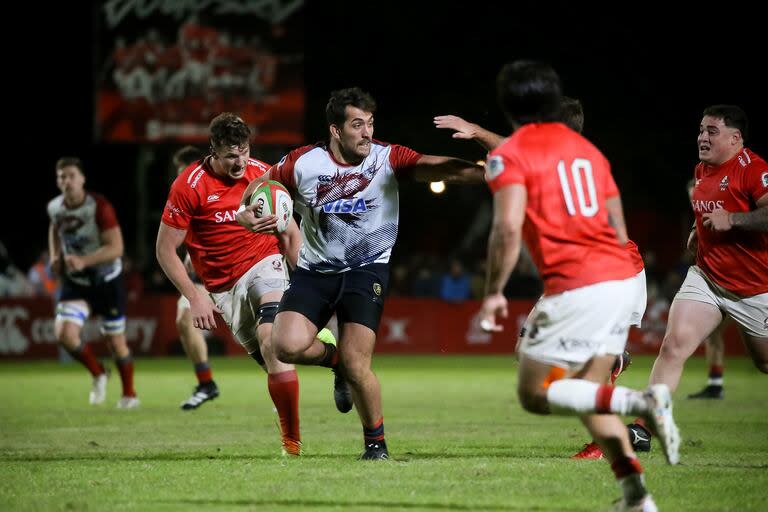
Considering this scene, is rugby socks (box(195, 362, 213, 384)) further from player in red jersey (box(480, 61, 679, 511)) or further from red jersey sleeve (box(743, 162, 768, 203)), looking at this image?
player in red jersey (box(480, 61, 679, 511))

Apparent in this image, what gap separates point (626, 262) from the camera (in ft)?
21.5

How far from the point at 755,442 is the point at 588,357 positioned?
4.27m

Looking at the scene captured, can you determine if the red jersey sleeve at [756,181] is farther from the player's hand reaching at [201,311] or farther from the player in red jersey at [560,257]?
the player's hand reaching at [201,311]

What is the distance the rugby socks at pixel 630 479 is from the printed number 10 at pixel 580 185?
1210 mm

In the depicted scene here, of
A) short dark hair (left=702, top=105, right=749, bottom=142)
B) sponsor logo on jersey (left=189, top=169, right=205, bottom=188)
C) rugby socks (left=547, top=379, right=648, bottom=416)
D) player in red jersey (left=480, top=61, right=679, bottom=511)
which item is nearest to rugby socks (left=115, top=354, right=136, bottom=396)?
sponsor logo on jersey (left=189, top=169, right=205, bottom=188)

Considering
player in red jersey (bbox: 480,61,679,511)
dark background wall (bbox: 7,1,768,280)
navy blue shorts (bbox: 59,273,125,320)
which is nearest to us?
player in red jersey (bbox: 480,61,679,511)

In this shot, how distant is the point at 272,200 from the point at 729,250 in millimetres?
3367

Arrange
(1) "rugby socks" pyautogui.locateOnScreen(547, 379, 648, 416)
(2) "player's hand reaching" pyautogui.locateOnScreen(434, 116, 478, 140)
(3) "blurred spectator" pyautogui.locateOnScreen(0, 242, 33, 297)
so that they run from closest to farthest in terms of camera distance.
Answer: (1) "rugby socks" pyautogui.locateOnScreen(547, 379, 648, 416) → (2) "player's hand reaching" pyautogui.locateOnScreen(434, 116, 478, 140) → (3) "blurred spectator" pyautogui.locateOnScreen(0, 242, 33, 297)

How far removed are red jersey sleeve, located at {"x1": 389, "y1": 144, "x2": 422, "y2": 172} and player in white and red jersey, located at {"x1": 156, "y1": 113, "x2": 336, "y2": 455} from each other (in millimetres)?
1422

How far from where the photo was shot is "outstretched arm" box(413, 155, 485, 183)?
27.0 ft

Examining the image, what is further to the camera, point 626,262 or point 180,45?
point 180,45

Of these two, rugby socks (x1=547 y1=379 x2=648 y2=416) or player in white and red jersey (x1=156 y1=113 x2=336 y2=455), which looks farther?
player in white and red jersey (x1=156 y1=113 x2=336 y2=455)

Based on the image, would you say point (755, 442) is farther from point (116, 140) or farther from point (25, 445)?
point (116, 140)

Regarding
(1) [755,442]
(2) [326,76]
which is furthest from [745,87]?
(1) [755,442]
